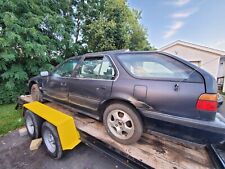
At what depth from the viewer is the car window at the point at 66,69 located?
316cm

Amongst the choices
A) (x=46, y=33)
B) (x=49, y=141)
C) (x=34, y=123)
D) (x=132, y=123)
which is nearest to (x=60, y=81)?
(x=34, y=123)

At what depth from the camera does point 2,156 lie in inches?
108

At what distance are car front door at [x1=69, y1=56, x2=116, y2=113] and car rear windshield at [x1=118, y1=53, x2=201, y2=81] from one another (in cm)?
31

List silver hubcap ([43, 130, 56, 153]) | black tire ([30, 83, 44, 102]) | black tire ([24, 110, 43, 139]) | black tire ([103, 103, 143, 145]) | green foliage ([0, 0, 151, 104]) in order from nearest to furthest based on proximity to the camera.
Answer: black tire ([103, 103, 143, 145]) → silver hubcap ([43, 130, 56, 153]) → black tire ([24, 110, 43, 139]) → black tire ([30, 83, 44, 102]) → green foliage ([0, 0, 151, 104])

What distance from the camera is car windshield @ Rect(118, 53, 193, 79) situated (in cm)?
182

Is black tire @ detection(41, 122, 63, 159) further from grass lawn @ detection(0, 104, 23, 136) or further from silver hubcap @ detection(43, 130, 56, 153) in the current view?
grass lawn @ detection(0, 104, 23, 136)

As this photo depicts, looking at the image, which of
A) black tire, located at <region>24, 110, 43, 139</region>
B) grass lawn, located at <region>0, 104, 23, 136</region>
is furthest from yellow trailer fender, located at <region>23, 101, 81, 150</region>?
grass lawn, located at <region>0, 104, 23, 136</region>

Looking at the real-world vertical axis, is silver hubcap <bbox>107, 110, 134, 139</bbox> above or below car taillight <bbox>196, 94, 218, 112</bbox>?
below

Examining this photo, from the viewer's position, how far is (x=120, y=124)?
7.15 feet

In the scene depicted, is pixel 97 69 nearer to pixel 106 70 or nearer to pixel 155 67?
pixel 106 70

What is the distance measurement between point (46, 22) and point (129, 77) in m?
6.43

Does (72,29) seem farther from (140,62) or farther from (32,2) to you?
(140,62)

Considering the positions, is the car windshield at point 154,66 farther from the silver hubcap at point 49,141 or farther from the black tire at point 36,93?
the black tire at point 36,93

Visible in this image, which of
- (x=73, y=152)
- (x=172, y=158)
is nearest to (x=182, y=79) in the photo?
(x=172, y=158)
